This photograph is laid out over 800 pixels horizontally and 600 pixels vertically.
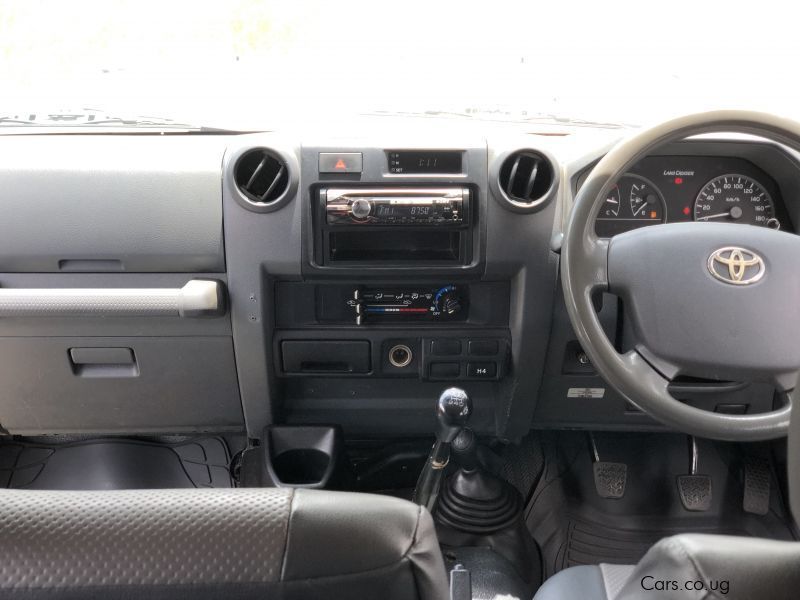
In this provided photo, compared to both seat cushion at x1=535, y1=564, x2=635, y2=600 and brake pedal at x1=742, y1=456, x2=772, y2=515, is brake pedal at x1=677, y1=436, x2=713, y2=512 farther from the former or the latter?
seat cushion at x1=535, y1=564, x2=635, y2=600

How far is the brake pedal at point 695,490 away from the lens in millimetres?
2076

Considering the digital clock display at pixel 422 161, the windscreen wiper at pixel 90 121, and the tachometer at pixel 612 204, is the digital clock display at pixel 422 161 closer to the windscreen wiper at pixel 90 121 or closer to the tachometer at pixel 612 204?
the tachometer at pixel 612 204

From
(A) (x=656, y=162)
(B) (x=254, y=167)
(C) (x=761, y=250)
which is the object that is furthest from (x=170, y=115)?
(C) (x=761, y=250)

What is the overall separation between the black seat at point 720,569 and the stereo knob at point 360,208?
0.98 metres

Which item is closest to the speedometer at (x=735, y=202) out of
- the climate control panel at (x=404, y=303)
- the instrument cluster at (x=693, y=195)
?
the instrument cluster at (x=693, y=195)

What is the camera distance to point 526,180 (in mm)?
1605

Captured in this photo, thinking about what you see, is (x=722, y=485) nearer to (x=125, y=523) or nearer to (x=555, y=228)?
(x=555, y=228)

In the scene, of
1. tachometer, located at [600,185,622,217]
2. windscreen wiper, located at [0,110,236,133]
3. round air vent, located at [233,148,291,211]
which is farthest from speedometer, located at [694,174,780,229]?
windscreen wiper, located at [0,110,236,133]

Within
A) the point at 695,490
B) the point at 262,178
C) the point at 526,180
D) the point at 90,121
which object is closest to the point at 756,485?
the point at 695,490

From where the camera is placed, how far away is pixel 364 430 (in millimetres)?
1988

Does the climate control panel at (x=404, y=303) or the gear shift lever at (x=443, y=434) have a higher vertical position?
the climate control panel at (x=404, y=303)

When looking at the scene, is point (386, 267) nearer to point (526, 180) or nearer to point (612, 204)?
point (526, 180)

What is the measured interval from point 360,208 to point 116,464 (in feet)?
4.21

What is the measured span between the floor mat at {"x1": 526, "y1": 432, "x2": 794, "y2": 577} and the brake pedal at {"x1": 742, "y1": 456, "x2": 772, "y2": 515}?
2 cm
